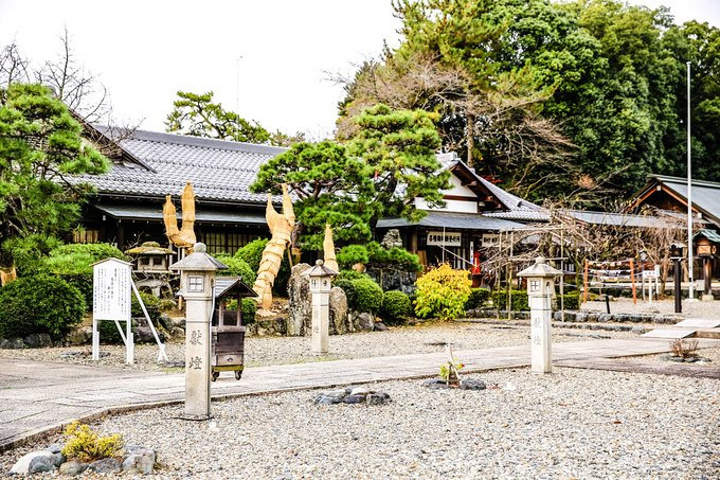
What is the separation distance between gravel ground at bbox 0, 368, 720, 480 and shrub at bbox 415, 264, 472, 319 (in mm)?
11658

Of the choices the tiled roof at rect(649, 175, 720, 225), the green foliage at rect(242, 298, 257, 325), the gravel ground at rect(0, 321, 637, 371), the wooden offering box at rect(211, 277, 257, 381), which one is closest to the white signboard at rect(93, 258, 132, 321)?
the gravel ground at rect(0, 321, 637, 371)

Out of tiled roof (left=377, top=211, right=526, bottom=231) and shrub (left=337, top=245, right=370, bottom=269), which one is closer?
shrub (left=337, top=245, right=370, bottom=269)

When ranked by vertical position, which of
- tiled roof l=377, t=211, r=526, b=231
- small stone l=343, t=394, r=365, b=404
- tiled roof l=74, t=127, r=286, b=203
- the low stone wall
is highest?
tiled roof l=74, t=127, r=286, b=203

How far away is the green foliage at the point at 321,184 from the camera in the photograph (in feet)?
61.5

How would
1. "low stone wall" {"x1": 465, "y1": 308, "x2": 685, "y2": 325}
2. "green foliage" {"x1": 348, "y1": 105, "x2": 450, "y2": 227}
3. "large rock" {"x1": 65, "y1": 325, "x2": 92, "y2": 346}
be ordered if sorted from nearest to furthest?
1. "large rock" {"x1": 65, "y1": 325, "x2": 92, "y2": 346}
2. "low stone wall" {"x1": 465, "y1": 308, "x2": 685, "y2": 325}
3. "green foliage" {"x1": 348, "y1": 105, "x2": 450, "y2": 227}

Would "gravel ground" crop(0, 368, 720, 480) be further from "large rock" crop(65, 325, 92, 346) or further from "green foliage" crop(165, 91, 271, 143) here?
"green foliage" crop(165, 91, 271, 143)

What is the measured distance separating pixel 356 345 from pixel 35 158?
6.53 meters

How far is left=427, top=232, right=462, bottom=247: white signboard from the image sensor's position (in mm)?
25656

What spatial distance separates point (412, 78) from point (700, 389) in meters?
25.6

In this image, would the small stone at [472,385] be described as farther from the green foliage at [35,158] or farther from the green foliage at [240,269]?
the green foliage at [240,269]

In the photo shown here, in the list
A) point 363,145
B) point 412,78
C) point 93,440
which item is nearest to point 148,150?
point 363,145

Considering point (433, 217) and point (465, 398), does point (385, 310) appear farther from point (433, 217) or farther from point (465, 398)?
point (465, 398)

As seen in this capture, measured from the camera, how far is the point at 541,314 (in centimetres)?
983

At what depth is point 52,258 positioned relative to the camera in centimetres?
1352
